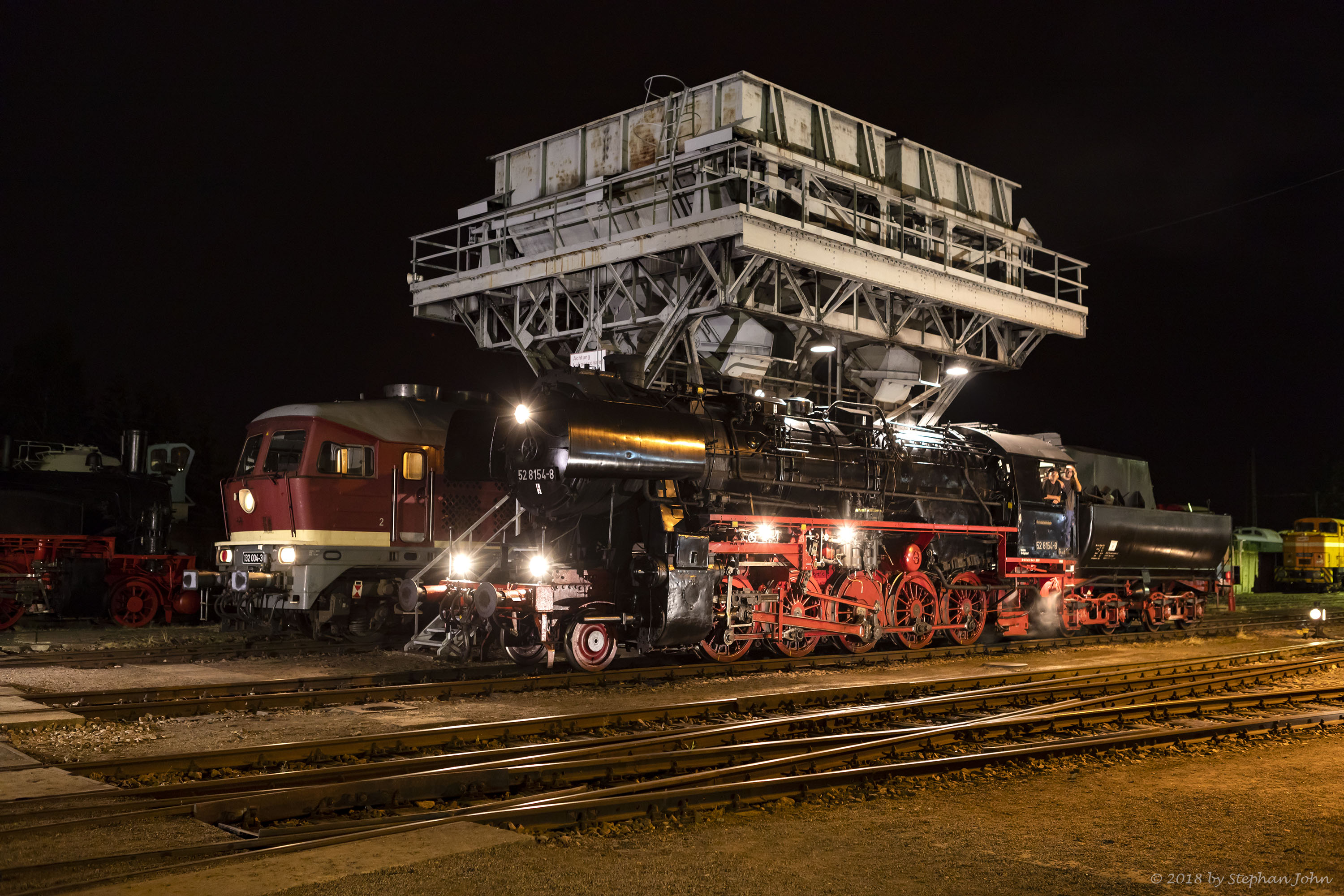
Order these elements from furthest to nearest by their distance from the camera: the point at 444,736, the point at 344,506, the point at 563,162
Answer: the point at 563,162, the point at 344,506, the point at 444,736

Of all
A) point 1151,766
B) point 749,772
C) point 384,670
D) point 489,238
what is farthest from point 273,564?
point 489,238

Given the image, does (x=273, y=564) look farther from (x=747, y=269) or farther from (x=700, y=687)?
(x=747, y=269)

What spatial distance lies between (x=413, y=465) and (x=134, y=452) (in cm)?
859

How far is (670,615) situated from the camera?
11.6 metres

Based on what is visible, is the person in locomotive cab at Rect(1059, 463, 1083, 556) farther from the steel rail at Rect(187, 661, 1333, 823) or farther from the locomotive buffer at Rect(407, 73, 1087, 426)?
the steel rail at Rect(187, 661, 1333, 823)

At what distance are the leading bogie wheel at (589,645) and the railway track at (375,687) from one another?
0.18 m

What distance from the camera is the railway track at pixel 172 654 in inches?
520

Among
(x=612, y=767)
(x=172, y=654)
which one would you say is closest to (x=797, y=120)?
(x=172, y=654)

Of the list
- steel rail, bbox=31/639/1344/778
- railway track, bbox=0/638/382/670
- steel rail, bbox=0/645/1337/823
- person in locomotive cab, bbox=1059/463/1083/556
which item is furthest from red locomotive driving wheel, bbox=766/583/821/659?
railway track, bbox=0/638/382/670

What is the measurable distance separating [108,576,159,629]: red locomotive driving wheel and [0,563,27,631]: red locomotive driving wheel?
4.87 ft

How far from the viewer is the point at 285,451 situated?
14.8 metres

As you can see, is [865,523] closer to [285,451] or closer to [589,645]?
[589,645]

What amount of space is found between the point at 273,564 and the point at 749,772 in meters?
9.23

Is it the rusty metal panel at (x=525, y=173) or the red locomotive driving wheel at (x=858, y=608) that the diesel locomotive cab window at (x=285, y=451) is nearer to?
the red locomotive driving wheel at (x=858, y=608)
